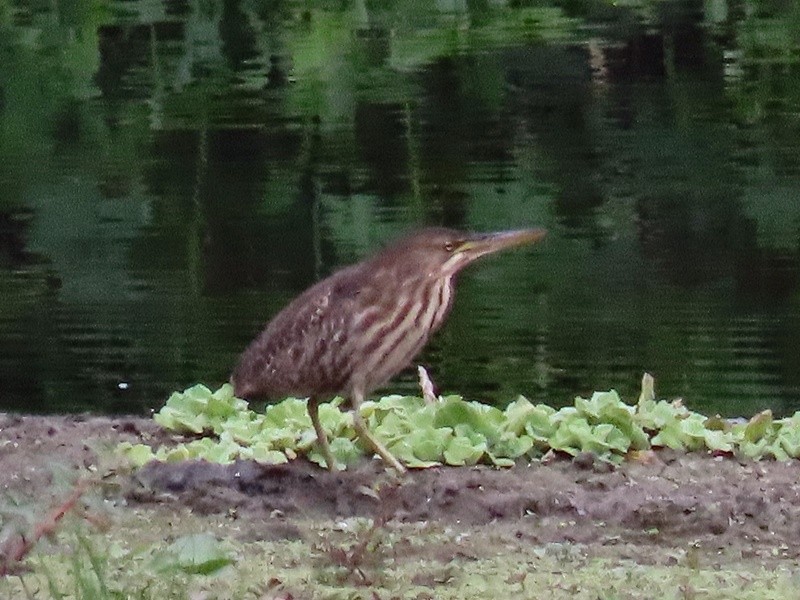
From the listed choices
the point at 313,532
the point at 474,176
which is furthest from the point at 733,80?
the point at 313,532

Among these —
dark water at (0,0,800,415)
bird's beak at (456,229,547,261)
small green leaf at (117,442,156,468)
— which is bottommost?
dark water at (0,0,800,415)

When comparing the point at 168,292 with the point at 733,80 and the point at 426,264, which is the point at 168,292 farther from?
the point at 733,80

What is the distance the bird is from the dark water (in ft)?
4.82

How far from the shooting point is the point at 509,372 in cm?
714

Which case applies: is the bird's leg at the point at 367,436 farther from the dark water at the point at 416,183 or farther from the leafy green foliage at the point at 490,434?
the dark water at the point at 416,183

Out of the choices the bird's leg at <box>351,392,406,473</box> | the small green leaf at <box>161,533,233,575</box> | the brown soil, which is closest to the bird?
the bird's leg at <box>351,392,406,473</box>

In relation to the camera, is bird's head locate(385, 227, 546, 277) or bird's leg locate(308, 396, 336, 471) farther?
bird's head locate(385, 227, 546, 277)

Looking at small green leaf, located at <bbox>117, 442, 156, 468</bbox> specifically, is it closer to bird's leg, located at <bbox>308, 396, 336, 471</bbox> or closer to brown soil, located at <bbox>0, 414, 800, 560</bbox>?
brown soil, located at <bbox>0, 414, 800, 560</bbox>

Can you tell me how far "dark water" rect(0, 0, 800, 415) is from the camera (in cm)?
745

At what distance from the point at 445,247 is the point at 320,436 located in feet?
Answer: 2.37

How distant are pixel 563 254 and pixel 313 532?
14.4 feet

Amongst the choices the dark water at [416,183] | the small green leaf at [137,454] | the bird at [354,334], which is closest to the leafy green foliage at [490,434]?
the small green leaf at [137,454]

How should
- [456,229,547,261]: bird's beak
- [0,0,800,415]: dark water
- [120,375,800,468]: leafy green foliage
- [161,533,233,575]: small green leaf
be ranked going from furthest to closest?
1. [0,0,800,415]: dark water
2. [456,229,547,261]: bird's beak
3. [120,375,800,468]: leafy green foliage
4. [161,533,233,575]: small green leaf

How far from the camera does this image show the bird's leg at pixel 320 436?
17.3 feet
